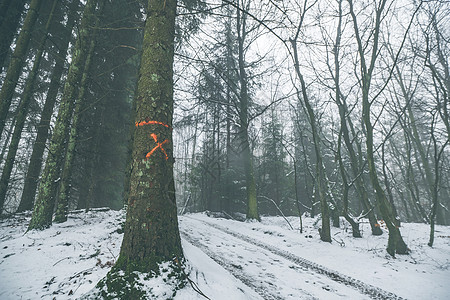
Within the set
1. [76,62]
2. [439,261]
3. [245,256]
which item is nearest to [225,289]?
[245,256]

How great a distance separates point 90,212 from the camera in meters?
6.73

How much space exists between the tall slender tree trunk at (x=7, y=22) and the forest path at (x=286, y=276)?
761 cm

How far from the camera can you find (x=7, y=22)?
537 cm

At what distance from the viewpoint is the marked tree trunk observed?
1838 mm

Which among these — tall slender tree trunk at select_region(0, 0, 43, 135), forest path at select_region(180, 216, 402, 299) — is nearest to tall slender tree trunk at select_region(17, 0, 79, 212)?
tall slender tree trunk at select_region(0, 0, 43, 135)

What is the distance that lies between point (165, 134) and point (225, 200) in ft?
44.0

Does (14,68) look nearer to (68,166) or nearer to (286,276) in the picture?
(68,166)

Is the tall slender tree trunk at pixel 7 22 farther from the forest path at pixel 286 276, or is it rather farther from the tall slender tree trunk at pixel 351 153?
the tall slender tree trunk at pixel 351 153

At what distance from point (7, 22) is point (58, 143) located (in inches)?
162

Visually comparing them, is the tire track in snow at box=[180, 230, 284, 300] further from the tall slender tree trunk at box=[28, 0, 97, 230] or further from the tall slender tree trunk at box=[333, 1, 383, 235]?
the tall slender tree trunk at box=[333, 1, 383, 235]

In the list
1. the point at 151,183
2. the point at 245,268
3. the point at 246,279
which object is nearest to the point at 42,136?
the point at 151,183

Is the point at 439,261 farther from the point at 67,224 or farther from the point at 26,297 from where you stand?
the point at 67,224

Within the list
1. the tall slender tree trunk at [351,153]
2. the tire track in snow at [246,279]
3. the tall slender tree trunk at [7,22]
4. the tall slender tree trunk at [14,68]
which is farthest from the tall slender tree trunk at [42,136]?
the tall slender tree trunk at [351,153]

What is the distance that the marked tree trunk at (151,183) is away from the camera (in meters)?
1.84
